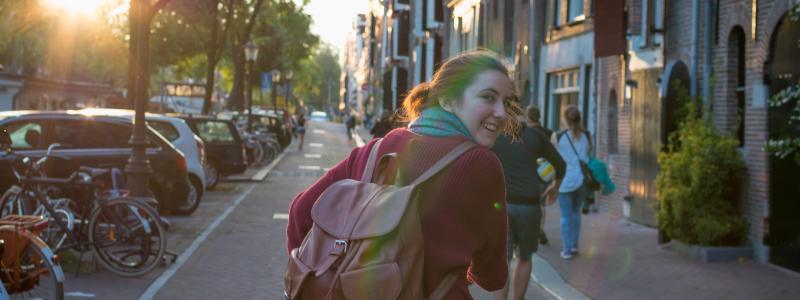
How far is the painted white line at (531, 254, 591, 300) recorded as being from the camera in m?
9.52

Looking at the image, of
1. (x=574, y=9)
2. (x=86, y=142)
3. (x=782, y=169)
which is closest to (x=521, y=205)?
(x=782, y=169)

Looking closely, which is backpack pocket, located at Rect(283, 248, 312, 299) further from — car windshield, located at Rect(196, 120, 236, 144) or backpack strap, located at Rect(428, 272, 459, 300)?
car windshield, located at Rect(196, 120, 236, 144)

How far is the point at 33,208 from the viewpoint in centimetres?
1027

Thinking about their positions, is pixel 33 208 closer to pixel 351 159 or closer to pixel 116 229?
pixel 116 229

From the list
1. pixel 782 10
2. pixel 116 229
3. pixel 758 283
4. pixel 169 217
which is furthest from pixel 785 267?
pixel 169 217

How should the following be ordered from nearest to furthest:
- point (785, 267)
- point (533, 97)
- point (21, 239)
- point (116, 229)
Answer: point (21, 239)
point (116, 229)
point (785, 267)
point (533, 97)

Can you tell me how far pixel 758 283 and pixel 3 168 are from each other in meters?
6.54

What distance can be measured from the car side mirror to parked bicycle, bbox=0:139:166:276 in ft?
0.79

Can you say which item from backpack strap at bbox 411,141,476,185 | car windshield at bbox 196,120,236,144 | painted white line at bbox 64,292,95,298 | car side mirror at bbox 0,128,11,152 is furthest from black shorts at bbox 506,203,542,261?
car windshield at bbox 196,120,236,144

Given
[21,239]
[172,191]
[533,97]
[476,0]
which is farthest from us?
[476,0]

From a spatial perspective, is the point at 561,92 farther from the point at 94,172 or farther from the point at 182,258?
the point at 94,172

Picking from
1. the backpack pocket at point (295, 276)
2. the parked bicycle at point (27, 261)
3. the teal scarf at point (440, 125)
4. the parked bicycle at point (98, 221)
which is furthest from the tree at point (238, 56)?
the backpack pocket at point (295, 276)

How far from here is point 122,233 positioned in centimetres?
1000

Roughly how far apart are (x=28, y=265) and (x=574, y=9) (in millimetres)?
15793
